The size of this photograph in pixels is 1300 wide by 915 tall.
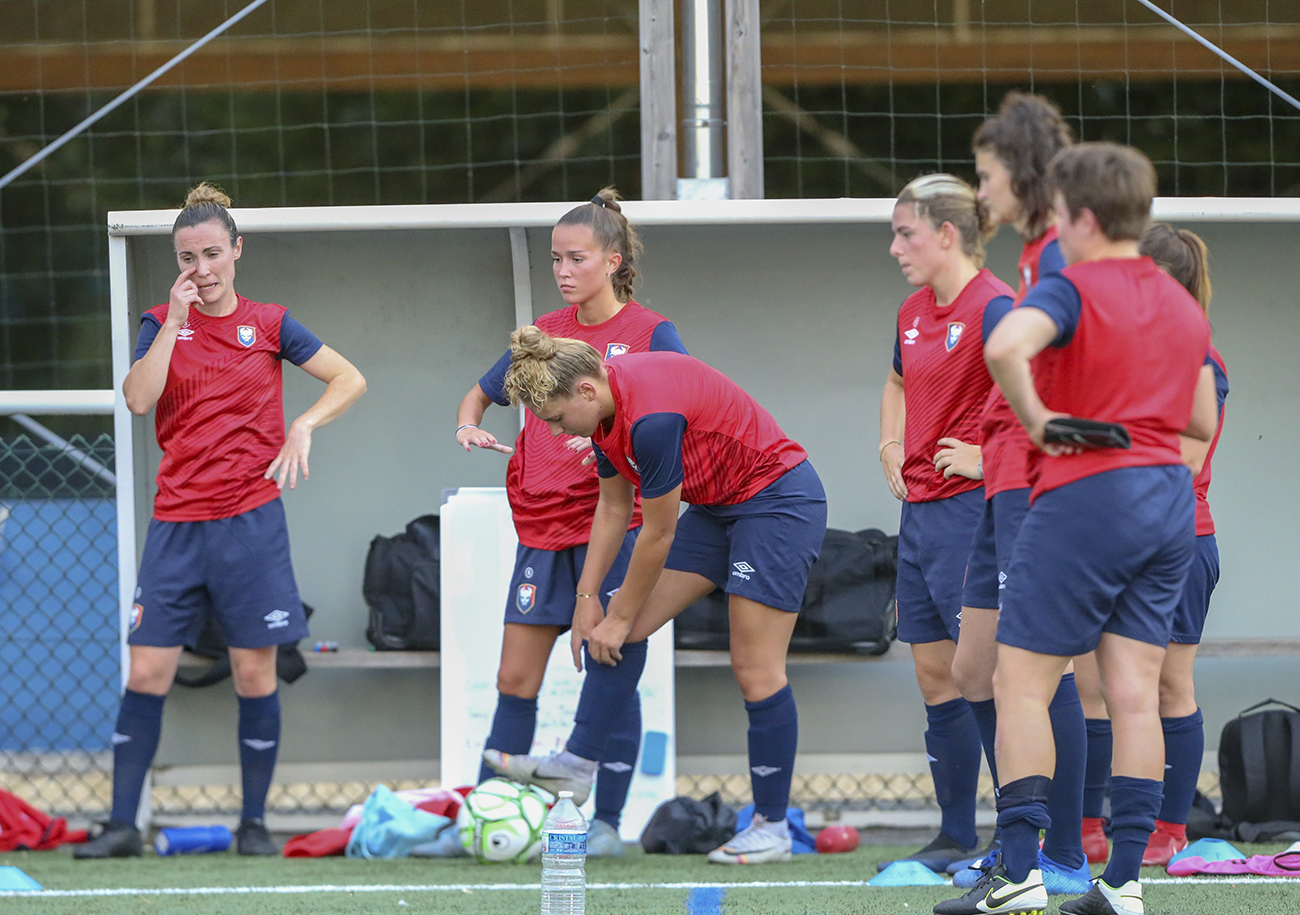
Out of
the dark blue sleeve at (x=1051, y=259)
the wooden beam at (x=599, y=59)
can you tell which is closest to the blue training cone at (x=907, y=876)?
the dark blue sleeve at (x=1051, y=259)

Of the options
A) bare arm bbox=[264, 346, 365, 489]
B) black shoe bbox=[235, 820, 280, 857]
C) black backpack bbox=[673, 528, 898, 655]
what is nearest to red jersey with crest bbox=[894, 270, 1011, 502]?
black backpack bbox=[673, 528, 898, 655]

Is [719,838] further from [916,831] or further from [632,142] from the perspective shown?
[632,142]

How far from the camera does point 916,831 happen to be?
5.18 meters

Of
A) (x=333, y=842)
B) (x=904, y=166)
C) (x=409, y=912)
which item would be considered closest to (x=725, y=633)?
(x=333, y=842)

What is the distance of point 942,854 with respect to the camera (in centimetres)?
379

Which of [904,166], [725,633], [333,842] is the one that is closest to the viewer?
[333,842]

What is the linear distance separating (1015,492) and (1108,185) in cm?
68

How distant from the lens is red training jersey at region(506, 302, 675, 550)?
4.14 metres

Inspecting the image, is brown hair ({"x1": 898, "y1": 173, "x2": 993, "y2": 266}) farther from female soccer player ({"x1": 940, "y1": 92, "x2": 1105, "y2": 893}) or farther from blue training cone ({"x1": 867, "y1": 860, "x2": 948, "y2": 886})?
blue training cone ({"x1": 867, "y1": 860, "x2": 948, "y2": 886})

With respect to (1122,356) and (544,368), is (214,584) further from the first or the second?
(1122,356)

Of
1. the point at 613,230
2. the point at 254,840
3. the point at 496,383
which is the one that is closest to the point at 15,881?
the point at 254,840

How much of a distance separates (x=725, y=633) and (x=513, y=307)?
1522 mm

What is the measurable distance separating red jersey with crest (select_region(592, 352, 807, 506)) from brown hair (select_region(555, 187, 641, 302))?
1.74ft

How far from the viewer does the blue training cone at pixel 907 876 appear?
11.8ft
